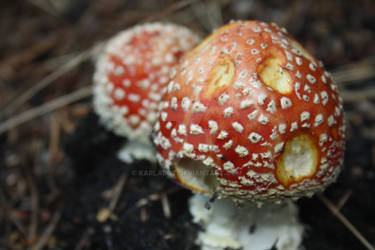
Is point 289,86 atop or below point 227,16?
below

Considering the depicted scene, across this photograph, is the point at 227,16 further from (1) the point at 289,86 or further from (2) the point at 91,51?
(1) the point at 289,86

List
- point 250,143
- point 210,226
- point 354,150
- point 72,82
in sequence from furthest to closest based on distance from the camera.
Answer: point 72,82 → point 354,150 → point 210,226 → point 250,143

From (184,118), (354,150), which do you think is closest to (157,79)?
(184,118)

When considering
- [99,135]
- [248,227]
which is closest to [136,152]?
[99,135]

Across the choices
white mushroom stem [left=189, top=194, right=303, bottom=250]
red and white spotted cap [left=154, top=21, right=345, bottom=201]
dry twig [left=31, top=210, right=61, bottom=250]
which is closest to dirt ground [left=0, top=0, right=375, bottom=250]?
dry twig [left=31, top=210, right=61, bottom=250]

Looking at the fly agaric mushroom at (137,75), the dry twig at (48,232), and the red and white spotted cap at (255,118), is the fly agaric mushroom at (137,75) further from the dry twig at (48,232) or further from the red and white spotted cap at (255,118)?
the dry twig at (48,232)

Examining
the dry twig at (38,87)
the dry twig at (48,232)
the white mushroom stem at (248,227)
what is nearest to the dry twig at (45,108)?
the dry twig at (38,87)
